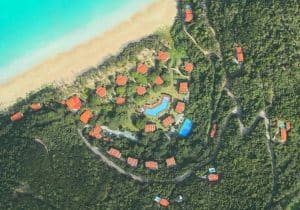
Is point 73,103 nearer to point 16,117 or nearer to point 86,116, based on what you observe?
point 86,116

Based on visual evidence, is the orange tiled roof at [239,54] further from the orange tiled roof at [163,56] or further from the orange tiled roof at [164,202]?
the orange tiled roof at [164,202]

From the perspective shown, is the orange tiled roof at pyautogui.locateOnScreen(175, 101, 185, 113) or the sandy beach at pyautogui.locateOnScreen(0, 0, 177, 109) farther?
the sandy beach at pyautogui.locateOnScreen(0, 0, 177, 109)

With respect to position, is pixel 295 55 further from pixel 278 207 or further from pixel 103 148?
pixel 103 148

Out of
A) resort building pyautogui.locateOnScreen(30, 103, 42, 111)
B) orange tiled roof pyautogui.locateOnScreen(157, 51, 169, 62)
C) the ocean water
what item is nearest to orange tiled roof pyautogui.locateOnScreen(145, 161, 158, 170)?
orange tiled roof pyautogui.locateOnScreen(157, 51, 169, 62)

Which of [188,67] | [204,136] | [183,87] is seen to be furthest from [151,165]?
[188,67]

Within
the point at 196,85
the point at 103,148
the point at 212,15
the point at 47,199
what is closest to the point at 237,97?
the point at 196,85

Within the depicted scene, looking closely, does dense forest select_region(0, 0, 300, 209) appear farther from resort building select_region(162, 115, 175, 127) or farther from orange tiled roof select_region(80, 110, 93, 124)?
resort building select_region(162, 115, 175, 127)
